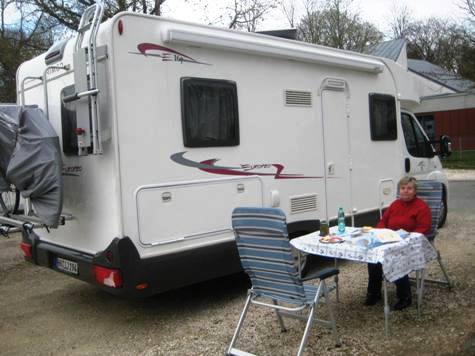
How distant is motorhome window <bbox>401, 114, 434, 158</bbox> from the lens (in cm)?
733

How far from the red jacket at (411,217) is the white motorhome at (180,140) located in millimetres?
1217

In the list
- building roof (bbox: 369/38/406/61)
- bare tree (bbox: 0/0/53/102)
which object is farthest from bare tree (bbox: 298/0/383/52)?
bare tree (bbox: 0/0/53/102)

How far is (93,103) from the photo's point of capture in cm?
416

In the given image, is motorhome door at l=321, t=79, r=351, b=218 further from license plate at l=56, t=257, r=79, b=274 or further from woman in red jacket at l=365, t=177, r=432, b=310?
license plate at l=56, t=257, r=79, b=274

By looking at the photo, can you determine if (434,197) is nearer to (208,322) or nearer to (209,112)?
(209,112)

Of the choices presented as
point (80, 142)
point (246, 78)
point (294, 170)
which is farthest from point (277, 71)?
point (80, 142)

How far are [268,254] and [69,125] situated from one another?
249 cm

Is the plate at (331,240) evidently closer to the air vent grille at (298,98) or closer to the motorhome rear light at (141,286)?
Answer: the motorhome rear light at (141,286)

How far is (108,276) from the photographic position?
420 centimetres

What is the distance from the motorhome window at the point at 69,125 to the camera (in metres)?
4.78

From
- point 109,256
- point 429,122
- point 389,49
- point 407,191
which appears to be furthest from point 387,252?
point 389,49

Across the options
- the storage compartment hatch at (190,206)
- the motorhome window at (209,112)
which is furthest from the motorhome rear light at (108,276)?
the motorhome window at (209,112)

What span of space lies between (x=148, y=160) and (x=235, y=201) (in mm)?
1035

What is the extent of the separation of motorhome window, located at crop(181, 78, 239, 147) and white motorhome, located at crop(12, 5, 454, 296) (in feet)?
0.04
